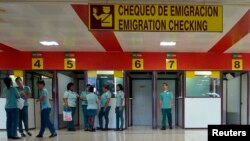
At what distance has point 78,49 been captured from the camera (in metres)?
10.8

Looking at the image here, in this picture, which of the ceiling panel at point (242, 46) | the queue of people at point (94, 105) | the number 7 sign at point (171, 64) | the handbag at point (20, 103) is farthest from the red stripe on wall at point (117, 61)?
the handbag at point (20, 103)

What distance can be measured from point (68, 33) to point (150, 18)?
3801mm

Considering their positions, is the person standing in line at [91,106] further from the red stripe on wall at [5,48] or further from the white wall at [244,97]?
the white wall at [244,97]

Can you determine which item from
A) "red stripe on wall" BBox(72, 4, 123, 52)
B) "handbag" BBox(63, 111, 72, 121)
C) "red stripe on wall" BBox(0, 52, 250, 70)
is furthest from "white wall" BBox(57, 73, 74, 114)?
"red stripe on wall" BBox(72, 4, 123, 52)

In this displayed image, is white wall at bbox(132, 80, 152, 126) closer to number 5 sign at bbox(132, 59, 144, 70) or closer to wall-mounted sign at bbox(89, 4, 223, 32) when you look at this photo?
number 5 sign at bbox(132, 59, 144, 70)

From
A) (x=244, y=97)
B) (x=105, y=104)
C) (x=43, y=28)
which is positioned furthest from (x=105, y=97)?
(x=244, y=97)

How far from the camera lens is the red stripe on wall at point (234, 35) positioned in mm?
6758

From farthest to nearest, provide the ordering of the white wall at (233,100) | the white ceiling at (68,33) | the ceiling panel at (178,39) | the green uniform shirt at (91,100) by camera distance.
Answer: the white wall at (233,100), the green uniform shirt at (91,100), the ceiling panel at (178,39), the white ceiling at (68,33)

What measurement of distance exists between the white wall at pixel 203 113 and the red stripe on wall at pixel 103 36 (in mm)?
3034

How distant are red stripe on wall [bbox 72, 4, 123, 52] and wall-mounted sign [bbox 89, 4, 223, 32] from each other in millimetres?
1141

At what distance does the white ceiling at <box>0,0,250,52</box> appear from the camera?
5766mm

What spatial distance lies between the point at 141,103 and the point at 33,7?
8993 mm

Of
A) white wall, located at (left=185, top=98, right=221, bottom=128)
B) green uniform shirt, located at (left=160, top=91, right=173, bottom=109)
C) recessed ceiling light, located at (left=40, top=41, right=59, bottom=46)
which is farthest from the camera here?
white wall, located at (left=185, top=98, right=221, bottom=128)

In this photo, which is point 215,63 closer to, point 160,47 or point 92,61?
point 160,47
